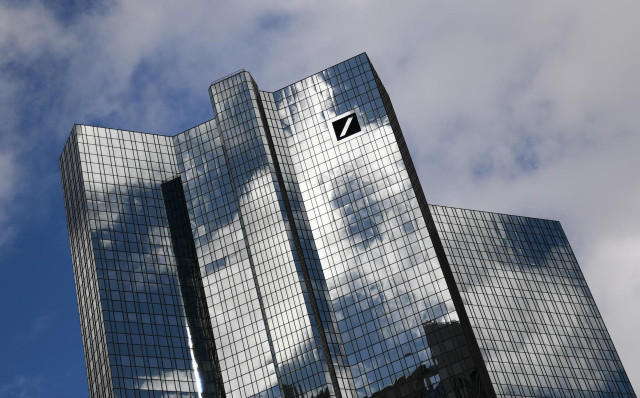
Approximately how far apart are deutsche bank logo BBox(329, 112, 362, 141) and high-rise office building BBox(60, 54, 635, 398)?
0.28 metres

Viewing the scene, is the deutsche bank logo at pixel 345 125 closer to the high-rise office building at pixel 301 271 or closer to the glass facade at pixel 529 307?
the high-rise office building at pixel 301 271

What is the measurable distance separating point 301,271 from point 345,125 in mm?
28746

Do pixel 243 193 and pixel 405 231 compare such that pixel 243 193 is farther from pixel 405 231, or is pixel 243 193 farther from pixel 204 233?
pixel 405 231

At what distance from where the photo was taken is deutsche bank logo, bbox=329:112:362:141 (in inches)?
5669

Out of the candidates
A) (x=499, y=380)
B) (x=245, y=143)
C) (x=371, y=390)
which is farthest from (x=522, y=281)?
(x=245, y=143)

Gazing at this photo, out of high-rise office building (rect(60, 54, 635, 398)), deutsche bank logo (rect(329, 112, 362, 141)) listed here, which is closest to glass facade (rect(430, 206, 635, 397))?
high-rise office building (rect(60, 54, 635, 398))

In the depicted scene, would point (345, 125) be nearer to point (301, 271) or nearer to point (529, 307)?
point (301, 271)

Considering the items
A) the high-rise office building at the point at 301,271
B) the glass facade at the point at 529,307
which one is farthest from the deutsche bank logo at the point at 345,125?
the glass facade at the point at 529,307

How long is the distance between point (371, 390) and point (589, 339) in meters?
50.5

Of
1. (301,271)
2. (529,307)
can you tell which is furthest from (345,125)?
(529,307)

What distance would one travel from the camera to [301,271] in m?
130

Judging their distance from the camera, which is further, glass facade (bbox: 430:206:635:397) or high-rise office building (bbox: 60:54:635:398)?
glass facade (bbox: 430:206:635:397)

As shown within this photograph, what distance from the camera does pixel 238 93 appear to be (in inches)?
5851

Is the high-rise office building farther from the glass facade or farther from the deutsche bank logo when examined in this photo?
the glass facade
